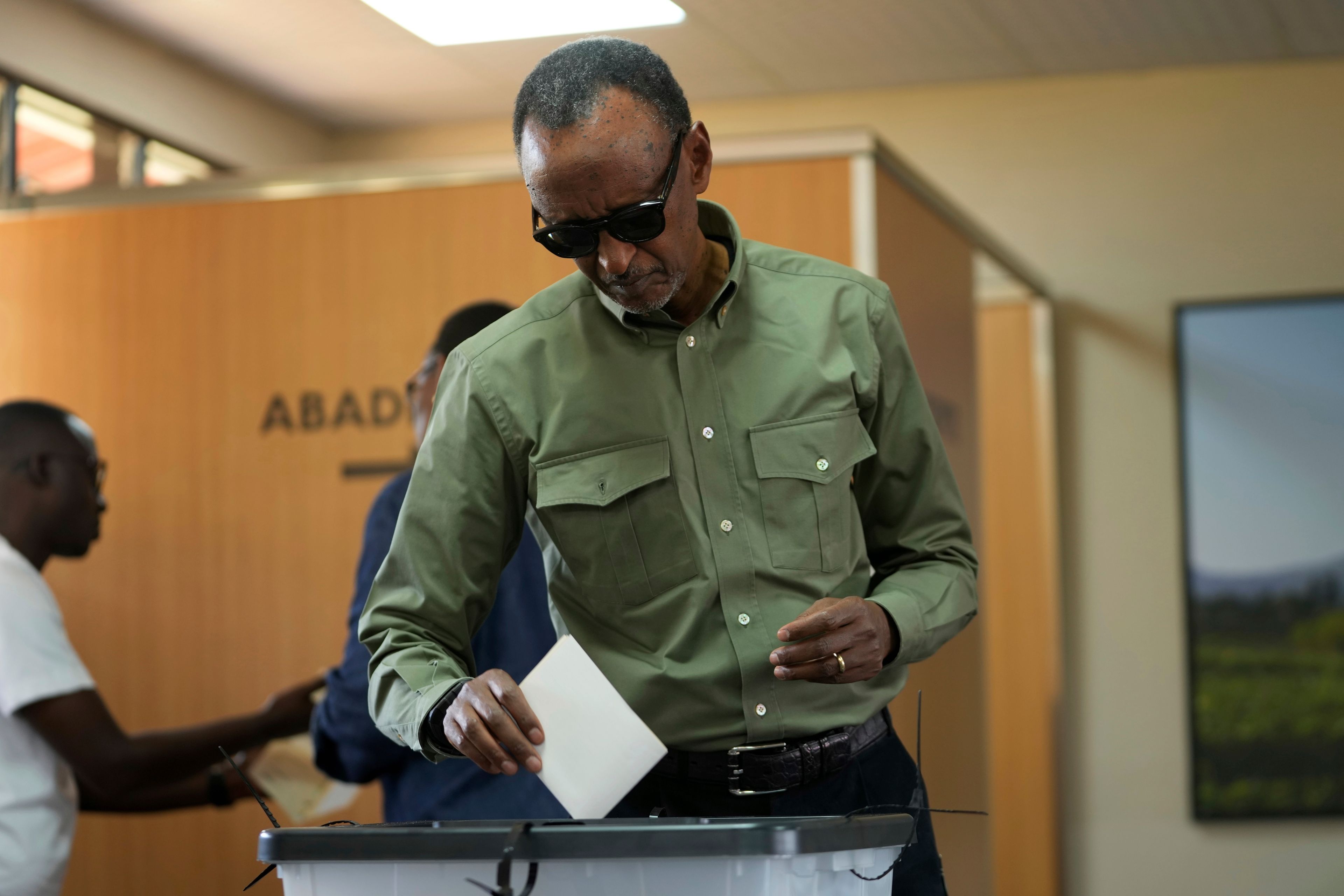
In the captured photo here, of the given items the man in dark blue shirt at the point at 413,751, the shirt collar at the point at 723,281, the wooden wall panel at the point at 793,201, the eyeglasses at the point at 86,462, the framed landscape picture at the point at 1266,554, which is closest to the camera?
the shirt collar at the point at 723,281

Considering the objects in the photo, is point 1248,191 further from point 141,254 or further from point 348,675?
point 348,675

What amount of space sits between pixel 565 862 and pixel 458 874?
0.09 m

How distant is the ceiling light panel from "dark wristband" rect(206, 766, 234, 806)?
2.61 meters

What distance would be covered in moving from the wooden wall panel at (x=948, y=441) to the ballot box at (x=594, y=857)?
1711 mm

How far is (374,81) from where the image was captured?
552 centimetres

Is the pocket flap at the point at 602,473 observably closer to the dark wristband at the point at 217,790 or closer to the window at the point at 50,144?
the dark wristband at the point at 217,790

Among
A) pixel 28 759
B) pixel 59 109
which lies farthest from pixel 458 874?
pixel 59 109

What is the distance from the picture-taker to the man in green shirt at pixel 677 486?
1.44 metres

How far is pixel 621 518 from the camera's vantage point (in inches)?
59.5

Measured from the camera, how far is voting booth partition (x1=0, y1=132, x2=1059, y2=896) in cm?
337

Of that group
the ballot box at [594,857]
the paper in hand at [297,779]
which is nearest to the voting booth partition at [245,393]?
the paper in hand at [297,779]

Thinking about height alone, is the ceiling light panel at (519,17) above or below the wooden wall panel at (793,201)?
above

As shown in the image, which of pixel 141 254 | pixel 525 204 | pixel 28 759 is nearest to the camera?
pixel 28 759

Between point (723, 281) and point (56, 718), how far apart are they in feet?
5.35
